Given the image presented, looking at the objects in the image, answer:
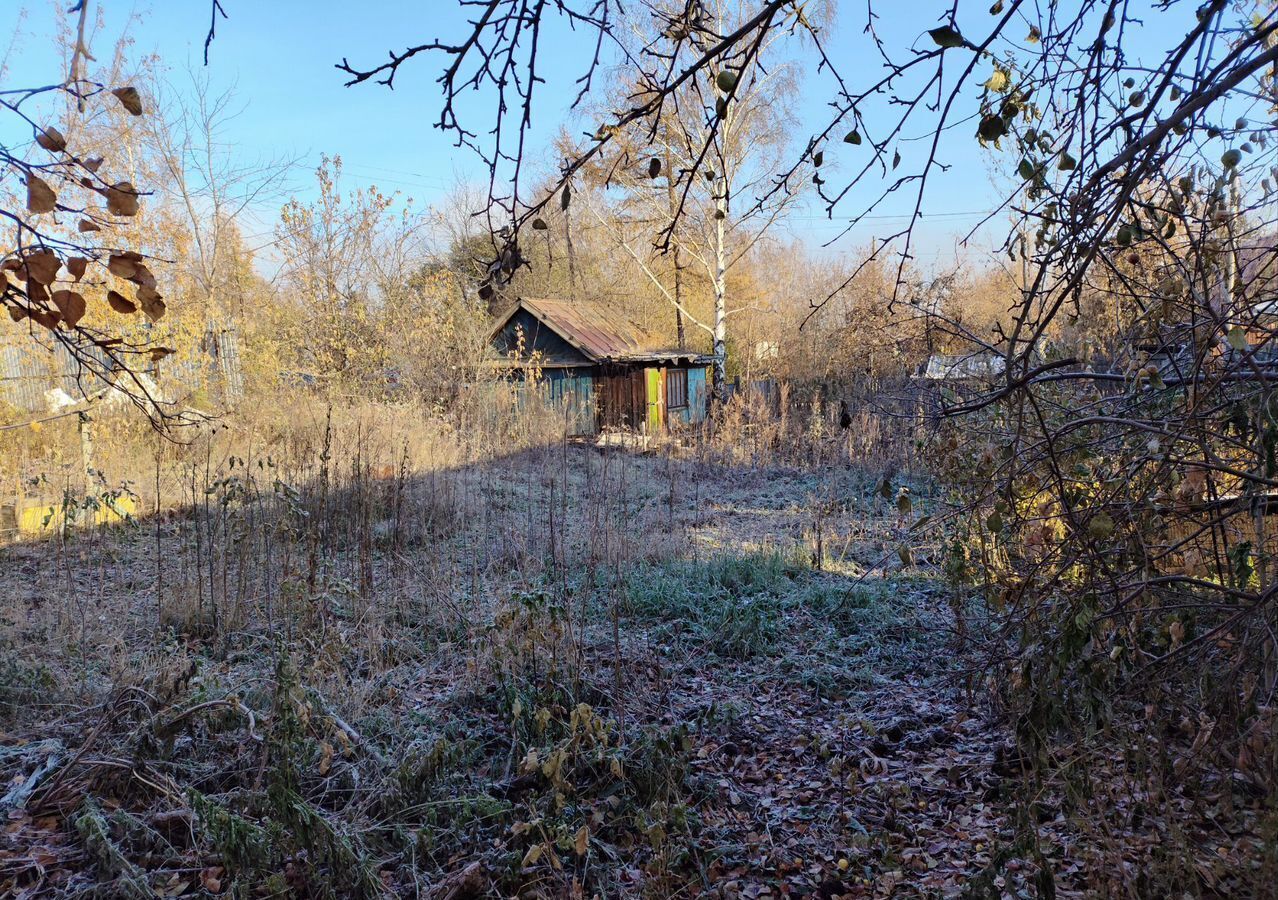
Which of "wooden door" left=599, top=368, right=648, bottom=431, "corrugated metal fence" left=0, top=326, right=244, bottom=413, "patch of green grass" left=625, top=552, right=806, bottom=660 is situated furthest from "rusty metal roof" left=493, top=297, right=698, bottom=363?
"patch of green grass" left=625, top=552, right=806, bottom=660

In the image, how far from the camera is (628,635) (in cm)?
475

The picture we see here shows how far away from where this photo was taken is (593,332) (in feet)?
59.6

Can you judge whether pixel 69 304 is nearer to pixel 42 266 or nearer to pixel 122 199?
pixel 42 266

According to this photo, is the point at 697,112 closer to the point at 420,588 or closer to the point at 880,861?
the point at 420,588

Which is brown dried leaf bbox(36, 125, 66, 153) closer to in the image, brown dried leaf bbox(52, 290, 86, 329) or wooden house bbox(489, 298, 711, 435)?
brown dried leaf bbox(52, 290, 86, 329)

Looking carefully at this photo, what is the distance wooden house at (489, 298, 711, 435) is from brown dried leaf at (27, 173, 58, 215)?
14.0m

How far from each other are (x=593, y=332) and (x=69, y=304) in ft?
54.9

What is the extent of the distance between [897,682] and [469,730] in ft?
7.30

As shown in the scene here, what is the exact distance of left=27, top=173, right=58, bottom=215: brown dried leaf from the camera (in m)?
1.41

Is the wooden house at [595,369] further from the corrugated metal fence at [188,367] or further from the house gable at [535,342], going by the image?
the corrugated metal fence at [188,367]

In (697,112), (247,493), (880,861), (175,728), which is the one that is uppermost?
(697,112)

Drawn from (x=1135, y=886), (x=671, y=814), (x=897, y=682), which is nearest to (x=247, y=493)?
(x=671, y=814)

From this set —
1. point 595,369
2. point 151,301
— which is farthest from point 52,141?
point 595,369

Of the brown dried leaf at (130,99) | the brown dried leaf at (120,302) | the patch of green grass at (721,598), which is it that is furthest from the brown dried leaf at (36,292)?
the patch of green grass at (721,598)
